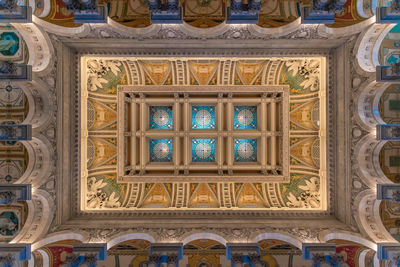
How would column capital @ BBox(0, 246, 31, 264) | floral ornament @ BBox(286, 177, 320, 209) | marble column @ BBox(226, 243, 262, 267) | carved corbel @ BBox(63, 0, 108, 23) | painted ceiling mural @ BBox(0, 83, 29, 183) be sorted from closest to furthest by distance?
carved corbel @ BBox(63, 0, 108, 23)
column capital @ BBox(0, 246, 31, 264)
marble column @ BBox(226, 243, 262, 267)
painted ceiling mural @ BBox(0, 83, 29, 183)
floral ornament @ BBox(286, 177, 320, 209)

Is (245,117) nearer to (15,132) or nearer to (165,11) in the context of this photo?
(165,11)

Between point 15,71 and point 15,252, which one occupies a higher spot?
point 15,71

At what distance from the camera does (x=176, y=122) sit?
10.4 metres

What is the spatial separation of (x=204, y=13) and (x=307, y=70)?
530cm

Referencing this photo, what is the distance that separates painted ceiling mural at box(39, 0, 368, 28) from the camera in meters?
6.75

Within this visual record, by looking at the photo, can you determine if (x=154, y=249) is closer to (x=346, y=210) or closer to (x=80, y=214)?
(x=80, y=214)

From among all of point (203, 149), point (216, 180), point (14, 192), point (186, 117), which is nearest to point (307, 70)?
point (186, 117)

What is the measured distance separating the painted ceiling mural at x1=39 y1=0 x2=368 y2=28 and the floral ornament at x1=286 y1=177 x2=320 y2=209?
6.38 m

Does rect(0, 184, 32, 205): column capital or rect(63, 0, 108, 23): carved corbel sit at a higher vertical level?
rect(63, 0, 108, 23): carved corbel

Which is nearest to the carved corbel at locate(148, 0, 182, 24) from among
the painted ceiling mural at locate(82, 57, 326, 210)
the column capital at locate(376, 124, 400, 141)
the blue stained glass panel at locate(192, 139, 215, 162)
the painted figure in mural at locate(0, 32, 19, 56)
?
the painted ceiling mural at locate(82, 57, 326, 210)

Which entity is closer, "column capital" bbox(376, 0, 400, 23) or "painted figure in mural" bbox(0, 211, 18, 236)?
"column capital" bbox(376, 0, 400, 23)

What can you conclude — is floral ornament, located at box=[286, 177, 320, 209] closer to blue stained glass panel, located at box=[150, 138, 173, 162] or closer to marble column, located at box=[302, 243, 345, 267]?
marble column, located at box=[302, 243, 345, 267]

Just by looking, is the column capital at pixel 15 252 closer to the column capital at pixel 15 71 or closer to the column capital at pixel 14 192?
the column capital at pixel 14 192

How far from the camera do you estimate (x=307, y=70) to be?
9.27m
